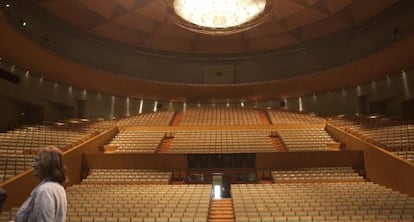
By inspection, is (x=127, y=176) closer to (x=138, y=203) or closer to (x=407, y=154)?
(x=138, y=203)

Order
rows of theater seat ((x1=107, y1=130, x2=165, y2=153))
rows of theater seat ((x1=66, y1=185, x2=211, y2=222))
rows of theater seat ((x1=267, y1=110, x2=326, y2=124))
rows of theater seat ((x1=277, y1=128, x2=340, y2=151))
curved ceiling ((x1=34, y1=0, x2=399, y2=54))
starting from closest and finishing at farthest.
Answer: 1. rows of theater seat ((x1=66, y1=185, x2=211, y2=222))
2. rows of theater seat ((x1=277, y1=128, x2=340, y2=151))
3. rows of theater seat ((x1=107, y1=130, x2=165, y2=153))
4. curved ceiling ((x1=34, y1=0, x2=399, y2=54))
5. rows of theater seat ((x1=267, y1=110, x2=326, y2=124))

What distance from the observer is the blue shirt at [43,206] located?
1316mm

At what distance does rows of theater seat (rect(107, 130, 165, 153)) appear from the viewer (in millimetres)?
9837

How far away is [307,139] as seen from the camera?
10.5 metres

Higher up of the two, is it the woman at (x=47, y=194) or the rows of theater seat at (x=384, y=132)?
the rows of theater seat at (x=384, y=132)

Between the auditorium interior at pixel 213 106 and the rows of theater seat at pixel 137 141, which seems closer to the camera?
the auditorium interior at pixel 213 106

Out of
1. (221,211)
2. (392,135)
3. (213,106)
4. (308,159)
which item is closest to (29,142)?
(221,211)

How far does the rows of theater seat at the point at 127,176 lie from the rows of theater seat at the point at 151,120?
4.46 meters

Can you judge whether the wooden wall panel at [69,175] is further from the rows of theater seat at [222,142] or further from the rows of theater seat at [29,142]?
the rows of theater seat at [222,142]

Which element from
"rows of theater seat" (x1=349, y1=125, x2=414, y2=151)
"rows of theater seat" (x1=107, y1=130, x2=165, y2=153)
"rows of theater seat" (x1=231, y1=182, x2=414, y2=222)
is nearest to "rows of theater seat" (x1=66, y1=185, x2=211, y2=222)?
"rows of theater seat" (x1=231, y1=182, x2=414, y2=222)

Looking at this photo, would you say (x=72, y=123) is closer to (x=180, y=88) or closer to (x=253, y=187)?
(x=180, y=88)

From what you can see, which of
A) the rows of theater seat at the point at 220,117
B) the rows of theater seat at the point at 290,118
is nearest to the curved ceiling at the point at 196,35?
the rows of theater seat at the point at 220,117

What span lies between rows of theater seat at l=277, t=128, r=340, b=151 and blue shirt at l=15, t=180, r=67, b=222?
8.57 m

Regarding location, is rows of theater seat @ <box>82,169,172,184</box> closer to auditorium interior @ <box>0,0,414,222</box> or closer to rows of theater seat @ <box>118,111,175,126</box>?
auditorium interior @ <box>0,0,414,222</box>
